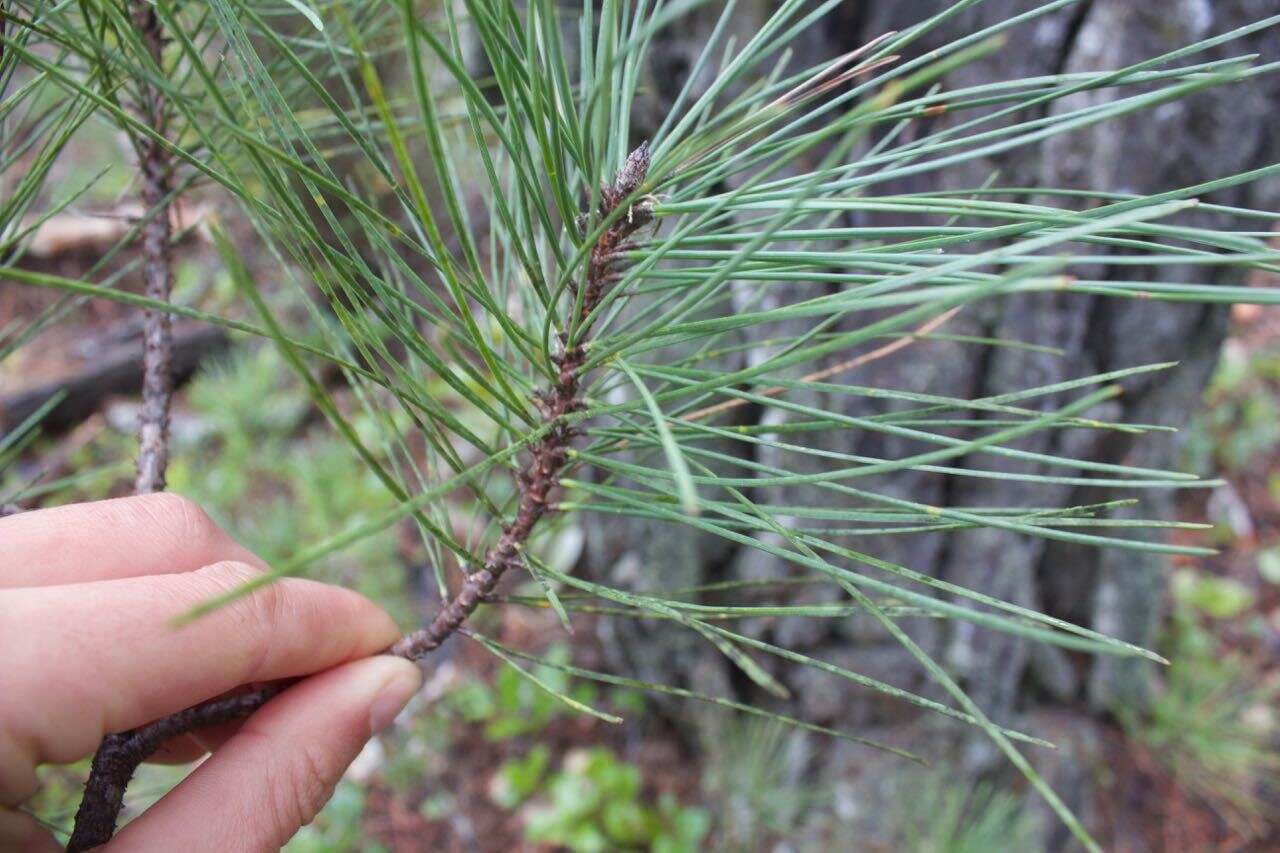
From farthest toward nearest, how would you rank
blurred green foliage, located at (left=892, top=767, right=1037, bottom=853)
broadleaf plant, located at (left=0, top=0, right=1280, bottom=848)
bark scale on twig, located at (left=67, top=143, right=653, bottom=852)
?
1. blurred green foliage, located at (left=892, top=767, right=1037, bottom=853)
2. bark scale on twig, located at (left=67, top=143, right=653, bottom=852)
3. broadleaf plant, located at (left=0, top=0, right=1280, bottom=848)

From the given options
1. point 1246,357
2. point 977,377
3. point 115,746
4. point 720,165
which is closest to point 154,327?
point 115,746

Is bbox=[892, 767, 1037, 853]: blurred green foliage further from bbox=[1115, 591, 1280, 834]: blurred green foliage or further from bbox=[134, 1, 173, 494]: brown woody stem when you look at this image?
bbox=[134, 1, 173, 494]: brown woody stem

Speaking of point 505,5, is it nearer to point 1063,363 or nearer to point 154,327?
point 154,327

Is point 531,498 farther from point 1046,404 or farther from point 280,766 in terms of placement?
point 1046,404

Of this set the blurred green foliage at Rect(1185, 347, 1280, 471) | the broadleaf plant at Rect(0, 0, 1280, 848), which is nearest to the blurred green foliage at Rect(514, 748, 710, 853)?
the broadleaf plant at Rect(0, 0, 1280, 848)

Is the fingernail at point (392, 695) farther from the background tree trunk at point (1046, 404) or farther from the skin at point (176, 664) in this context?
the background tree trunk at point (1046, 404)

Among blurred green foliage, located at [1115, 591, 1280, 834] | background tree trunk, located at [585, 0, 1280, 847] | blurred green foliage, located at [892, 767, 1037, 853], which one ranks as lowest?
blurred green foliage, located at [1115, 591, 1280, 834]
